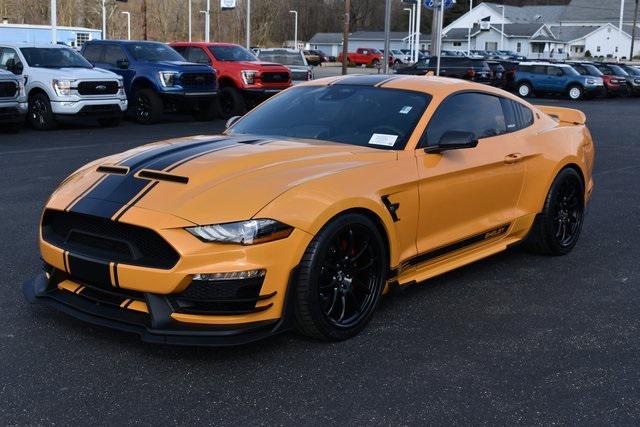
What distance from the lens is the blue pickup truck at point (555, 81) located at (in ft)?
114

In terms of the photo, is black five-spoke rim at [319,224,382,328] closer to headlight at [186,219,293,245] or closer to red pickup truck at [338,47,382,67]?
headlight at [186,219,293,245]

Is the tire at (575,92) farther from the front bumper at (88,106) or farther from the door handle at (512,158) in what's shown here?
the door handle at (512,158)

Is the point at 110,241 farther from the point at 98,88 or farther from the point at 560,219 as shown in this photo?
the point at 98,88

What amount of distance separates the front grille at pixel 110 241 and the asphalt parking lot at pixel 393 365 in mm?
546

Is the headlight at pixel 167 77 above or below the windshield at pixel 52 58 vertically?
below

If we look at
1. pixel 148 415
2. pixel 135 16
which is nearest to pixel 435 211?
pixel 148 415

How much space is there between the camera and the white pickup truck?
16.2m

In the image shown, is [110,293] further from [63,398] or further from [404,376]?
[404,376]

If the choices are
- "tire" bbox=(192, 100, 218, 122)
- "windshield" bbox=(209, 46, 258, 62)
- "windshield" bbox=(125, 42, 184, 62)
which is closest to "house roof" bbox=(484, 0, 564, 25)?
"windshield" bbox=(209, 46, 258, 62)

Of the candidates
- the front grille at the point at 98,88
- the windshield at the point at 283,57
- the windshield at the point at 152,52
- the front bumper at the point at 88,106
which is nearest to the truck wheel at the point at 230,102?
the windshield at the point at 152,52

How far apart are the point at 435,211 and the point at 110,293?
211 cm

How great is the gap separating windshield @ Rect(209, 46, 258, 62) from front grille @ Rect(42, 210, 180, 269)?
16.7 meters

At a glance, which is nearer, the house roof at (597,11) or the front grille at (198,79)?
the front grille at (198,79)

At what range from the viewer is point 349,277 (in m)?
4.46
